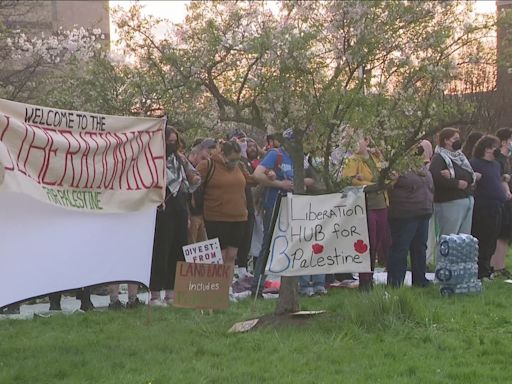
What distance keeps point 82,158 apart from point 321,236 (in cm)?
235

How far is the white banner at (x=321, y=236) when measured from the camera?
22.3ft

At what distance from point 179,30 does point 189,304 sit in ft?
8.37

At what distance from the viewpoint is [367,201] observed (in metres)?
7.65

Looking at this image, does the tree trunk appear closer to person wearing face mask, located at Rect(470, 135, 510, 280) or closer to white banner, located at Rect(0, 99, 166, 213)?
white banner, located at Rect(0, 99, 166, 213)

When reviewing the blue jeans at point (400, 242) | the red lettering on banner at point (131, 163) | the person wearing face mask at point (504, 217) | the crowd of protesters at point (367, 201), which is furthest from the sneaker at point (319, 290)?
the red lettering on banner at point (131, 163)

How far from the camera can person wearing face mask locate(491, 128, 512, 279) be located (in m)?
10.0

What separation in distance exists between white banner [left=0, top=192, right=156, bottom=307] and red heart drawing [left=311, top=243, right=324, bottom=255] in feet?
4.95

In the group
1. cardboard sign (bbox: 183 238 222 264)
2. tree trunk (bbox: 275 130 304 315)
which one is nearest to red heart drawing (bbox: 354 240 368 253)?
tree trunk (bbox: 275 130 304 315)

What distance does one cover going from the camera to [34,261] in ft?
18.6

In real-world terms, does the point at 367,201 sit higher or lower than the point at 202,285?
higher

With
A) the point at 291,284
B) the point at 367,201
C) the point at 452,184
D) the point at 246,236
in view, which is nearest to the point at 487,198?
the point at 452,184

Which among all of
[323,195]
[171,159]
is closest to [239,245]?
[171,159]

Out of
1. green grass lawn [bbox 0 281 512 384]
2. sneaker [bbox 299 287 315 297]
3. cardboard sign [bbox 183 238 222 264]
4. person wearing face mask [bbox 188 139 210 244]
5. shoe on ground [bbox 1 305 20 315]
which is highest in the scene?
person wearing face mask [bbox 188 139 210 244]

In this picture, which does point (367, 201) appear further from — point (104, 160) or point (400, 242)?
point (104, 160)
